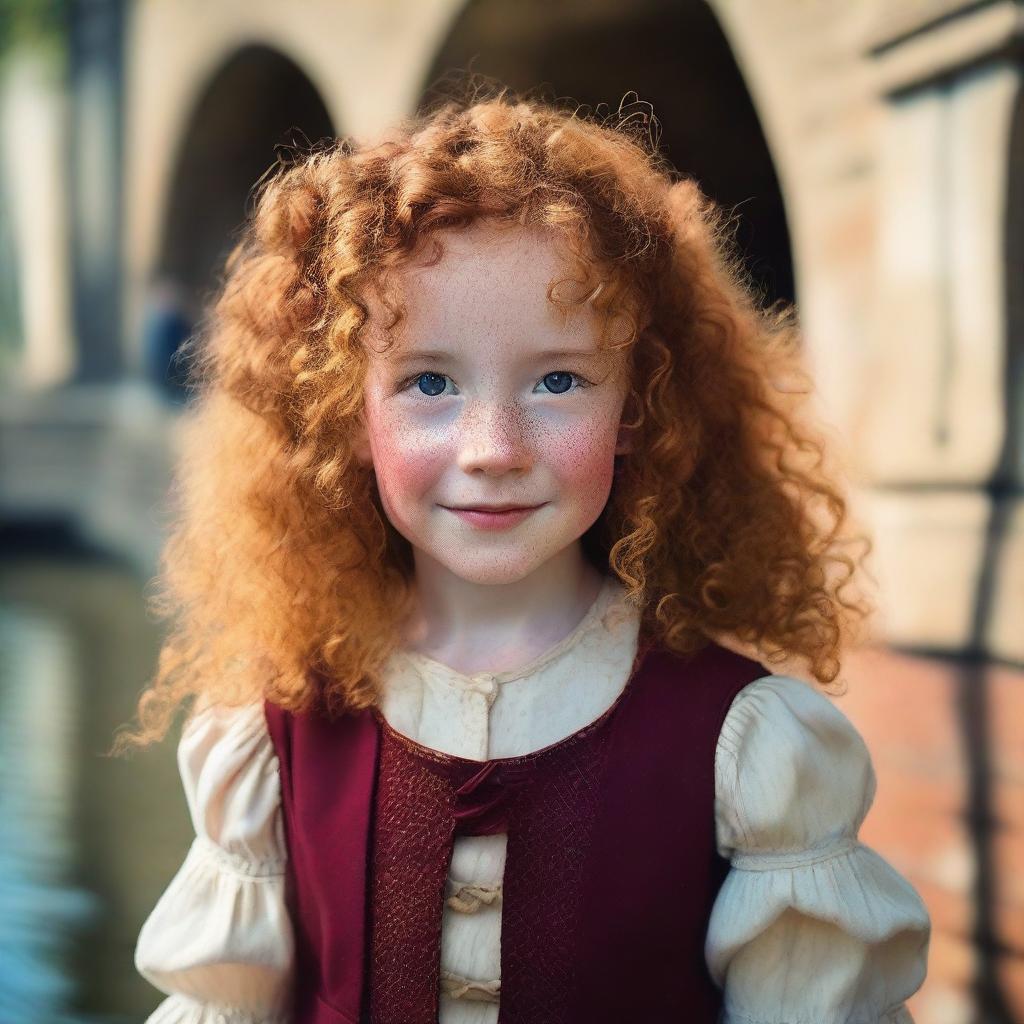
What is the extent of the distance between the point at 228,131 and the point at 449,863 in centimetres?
497

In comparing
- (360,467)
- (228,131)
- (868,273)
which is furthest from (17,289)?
(360,467)

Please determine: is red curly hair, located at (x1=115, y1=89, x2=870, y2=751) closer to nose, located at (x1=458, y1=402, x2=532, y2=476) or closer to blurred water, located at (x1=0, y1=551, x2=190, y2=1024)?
nose, located at (x1=458, y1=402, x2=532, y2=476)

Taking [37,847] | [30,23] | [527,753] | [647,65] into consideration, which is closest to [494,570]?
[527,753]

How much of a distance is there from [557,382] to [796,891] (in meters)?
0.46

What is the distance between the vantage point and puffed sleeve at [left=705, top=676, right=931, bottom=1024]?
3.34 ft

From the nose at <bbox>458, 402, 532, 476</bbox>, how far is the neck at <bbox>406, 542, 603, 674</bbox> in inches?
6.0

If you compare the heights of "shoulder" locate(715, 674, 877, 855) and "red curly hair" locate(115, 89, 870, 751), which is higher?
"red curly hair" locate(115, 89, 870, 751)

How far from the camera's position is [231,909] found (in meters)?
1.11

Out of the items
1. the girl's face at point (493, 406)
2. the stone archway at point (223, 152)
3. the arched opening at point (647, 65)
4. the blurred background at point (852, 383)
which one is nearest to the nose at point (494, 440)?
the girl's face at point (493, 406)

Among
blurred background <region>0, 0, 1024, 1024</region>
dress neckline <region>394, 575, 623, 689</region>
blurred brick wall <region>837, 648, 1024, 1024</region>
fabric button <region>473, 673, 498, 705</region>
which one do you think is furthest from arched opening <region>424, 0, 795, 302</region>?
fabric button <region>473, 673, 498, 705</region>

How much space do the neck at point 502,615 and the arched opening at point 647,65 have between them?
1.89 meters

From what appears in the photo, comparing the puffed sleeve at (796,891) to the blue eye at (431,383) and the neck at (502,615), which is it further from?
the blue eye at (431,383)

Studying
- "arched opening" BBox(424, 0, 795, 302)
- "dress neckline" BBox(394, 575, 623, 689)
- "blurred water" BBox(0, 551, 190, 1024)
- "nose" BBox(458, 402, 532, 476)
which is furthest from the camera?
"arched opening" BBox(424, 0, 795, 302)

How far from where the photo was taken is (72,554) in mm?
6340
